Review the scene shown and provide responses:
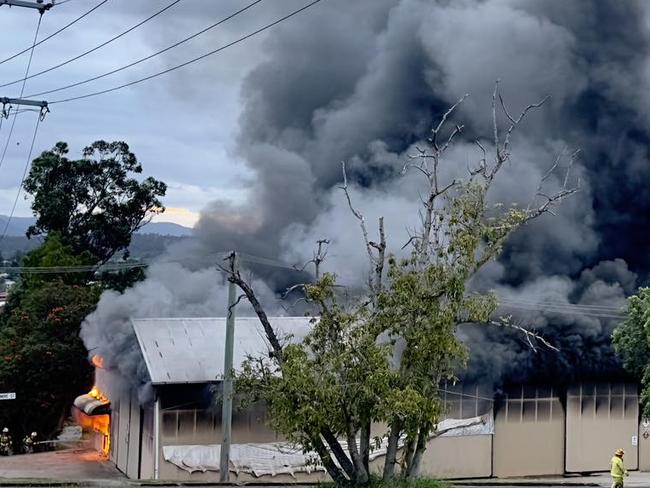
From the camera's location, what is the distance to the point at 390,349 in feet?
46.3

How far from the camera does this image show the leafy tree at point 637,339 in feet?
77.6

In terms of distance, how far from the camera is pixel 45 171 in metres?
55.3

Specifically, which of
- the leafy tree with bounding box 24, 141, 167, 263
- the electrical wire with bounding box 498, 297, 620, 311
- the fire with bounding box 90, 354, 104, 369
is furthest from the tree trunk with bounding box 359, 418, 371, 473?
the leafy tree with bounding box 24, 141, 167, 263

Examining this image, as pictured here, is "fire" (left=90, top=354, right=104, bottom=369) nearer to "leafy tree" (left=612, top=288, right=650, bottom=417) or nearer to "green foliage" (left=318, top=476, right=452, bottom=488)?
"leafy tree" (left=612, top=288, right=650, bottom=417)

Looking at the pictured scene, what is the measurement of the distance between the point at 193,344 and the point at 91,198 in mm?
29332

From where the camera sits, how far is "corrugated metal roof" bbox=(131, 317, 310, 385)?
28156 millimetres

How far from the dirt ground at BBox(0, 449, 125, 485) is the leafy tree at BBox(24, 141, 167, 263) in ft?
72.3

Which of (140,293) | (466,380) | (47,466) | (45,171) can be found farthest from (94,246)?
(466,380)

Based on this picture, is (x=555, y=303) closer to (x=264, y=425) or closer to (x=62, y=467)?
(x=264, y=425)

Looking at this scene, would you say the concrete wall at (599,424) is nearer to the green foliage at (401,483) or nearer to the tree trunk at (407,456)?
the green foliage at (401,483)

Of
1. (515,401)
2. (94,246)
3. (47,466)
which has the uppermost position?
(94,246)

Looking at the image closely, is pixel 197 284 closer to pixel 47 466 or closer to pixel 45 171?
pixel 47 466

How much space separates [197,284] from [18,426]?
825 centimetres

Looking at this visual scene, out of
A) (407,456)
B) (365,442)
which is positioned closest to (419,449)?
(407,456)
